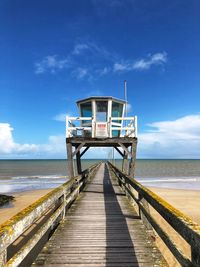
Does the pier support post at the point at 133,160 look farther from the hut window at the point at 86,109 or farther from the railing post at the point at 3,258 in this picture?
the railing post at the point at 3,258

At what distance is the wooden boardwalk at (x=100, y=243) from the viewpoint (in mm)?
3912

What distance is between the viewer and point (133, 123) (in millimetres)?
12641

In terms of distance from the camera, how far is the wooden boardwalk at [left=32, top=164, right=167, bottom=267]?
3.91 meters

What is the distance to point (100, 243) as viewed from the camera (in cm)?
477

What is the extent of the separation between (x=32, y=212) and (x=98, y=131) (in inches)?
397

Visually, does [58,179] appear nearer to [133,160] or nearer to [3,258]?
[133,160]

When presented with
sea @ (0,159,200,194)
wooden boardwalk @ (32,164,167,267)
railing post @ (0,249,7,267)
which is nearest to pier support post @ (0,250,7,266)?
railing post @ (0,249,7,267)

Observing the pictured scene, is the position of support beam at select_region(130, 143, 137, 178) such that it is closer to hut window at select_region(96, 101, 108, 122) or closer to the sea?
hut window at select_region(96, 101, 108, 122)

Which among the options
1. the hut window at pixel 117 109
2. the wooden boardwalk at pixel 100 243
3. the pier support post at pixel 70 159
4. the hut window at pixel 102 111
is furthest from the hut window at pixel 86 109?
the wooden boardwalk at pixel 100 243

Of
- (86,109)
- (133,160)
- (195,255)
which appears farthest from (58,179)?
(195,255)

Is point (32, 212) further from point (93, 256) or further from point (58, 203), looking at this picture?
point (58, 203)

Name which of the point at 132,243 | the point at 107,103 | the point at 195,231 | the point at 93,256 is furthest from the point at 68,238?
the point at 107,103

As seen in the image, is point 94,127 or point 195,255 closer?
point 195,255

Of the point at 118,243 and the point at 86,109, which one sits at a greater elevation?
the point at 86,109
